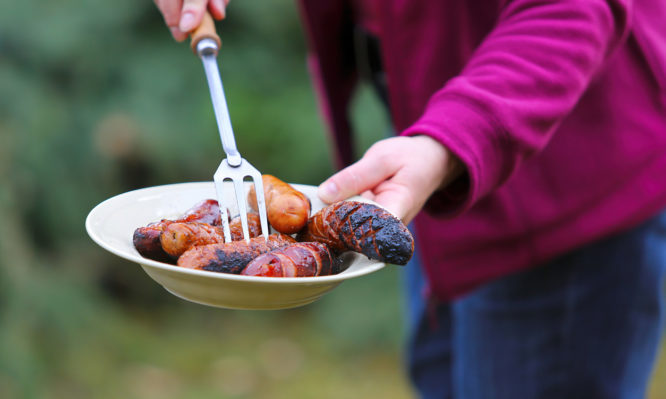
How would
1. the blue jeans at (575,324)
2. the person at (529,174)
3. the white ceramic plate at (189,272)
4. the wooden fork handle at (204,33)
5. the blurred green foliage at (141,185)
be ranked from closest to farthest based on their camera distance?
the white ceramic plate at (189,272)
the person at (529,174)
the wooden fork handle at (204,33)
the blue jeans at (575,324)
the blurred green foliage at (141,185)

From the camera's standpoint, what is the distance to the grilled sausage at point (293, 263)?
797 millimetres

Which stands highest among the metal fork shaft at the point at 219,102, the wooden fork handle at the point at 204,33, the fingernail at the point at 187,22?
the fingernail at the point at 187,22

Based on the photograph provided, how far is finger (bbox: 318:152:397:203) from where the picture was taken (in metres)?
0.93

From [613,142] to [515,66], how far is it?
373 mm

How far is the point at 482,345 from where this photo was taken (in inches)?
57.4

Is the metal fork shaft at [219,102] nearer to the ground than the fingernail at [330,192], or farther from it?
farther from it

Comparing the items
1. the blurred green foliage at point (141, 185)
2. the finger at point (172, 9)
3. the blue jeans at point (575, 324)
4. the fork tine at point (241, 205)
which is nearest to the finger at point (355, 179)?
the fork tine at point (241, 205)

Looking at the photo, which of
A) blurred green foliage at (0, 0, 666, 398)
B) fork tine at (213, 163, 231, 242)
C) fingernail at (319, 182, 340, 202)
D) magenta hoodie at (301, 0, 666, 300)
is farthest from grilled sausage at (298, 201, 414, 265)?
blurred green foliage at (0, 0, 666, 398)

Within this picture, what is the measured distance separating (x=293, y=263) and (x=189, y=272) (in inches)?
5.4

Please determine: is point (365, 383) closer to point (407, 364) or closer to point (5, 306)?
point (407, 364)

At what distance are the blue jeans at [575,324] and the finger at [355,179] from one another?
594 mm

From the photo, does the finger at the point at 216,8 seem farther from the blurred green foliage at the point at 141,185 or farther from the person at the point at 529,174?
the blurred green foliage at the point at 141,185

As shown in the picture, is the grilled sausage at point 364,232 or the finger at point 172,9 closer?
the grilled sausage at point 364,232

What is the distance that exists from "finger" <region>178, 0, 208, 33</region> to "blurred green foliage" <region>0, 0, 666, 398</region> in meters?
1.18
